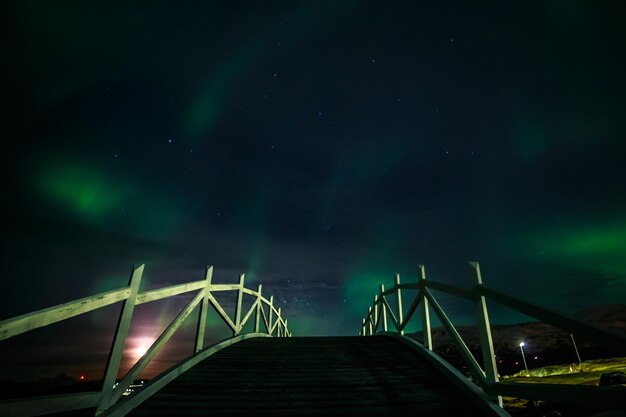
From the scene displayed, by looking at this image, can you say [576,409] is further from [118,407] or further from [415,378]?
[118,407]

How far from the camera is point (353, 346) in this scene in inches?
260

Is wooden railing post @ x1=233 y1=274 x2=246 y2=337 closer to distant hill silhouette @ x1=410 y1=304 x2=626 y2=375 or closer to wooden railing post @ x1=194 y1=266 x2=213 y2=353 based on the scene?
wooden railing post @ x1=194 y1=266 x2=213 y2=353

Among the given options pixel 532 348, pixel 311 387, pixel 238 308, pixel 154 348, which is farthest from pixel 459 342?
pixel 532 348

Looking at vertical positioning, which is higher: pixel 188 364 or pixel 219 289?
pixel 219 289

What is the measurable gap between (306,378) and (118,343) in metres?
2.71

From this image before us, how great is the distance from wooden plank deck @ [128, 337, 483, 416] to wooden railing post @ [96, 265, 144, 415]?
0.50m

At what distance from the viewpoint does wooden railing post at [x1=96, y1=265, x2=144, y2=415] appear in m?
3.26

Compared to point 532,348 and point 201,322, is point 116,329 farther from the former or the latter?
point 532,348

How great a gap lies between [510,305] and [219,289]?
5.46 meters

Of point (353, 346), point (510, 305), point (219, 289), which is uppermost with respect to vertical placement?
point (219, 289)

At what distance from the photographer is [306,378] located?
15.1ft

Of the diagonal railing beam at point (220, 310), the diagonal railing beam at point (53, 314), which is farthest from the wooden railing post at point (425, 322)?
the diagonal railing beam at point (53, 314)

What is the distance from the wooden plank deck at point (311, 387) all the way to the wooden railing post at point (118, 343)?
1.65 ft

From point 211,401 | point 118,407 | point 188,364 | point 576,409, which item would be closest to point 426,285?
point 211,401
